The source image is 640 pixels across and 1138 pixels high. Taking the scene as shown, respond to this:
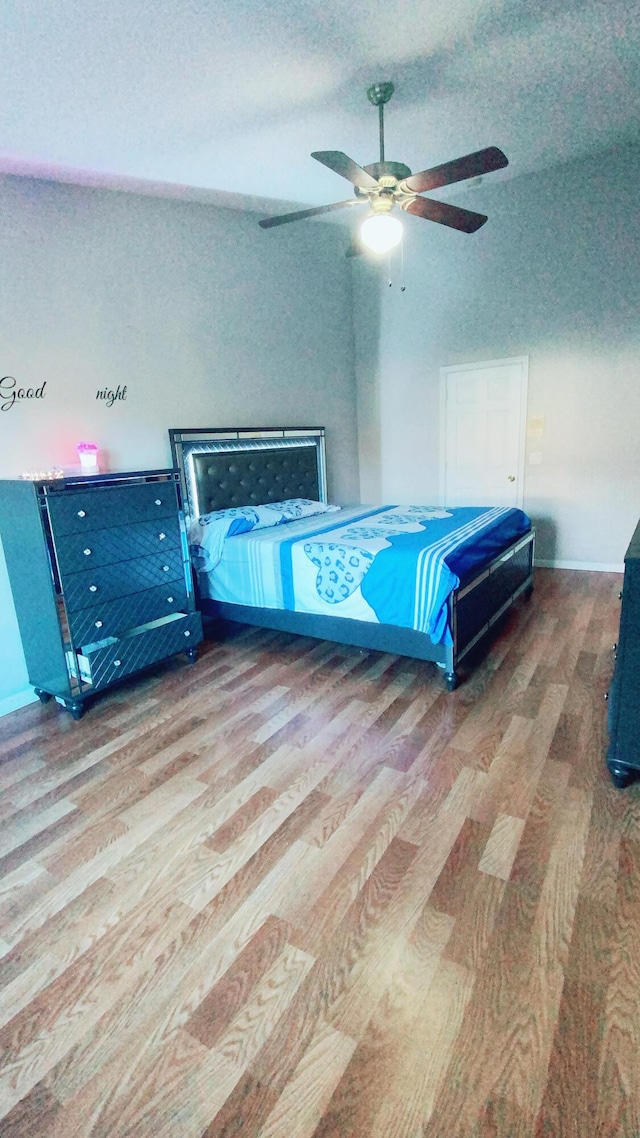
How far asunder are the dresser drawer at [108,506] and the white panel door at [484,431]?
3.17 metres

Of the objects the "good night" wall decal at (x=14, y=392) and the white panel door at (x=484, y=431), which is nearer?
the "good night" wall decal at (x=14, y=392)

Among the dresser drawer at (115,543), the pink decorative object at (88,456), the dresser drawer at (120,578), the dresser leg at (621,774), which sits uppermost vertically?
the pink decorative object at (88,456)

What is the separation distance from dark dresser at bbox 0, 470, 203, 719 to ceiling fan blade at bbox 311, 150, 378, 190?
1703 millimetres

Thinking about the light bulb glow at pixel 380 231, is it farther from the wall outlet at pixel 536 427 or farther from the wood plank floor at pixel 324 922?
the wall outlet at pixel 536 427

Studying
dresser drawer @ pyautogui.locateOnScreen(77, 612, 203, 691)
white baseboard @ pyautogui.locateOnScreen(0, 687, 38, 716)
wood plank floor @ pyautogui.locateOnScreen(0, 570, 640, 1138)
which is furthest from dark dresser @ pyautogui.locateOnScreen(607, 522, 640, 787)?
white baseboard @ pyautogui.locateOnScreen(0, 687, 38, 716)

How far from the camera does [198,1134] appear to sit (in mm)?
1052

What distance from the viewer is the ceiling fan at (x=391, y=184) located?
2.23 meters

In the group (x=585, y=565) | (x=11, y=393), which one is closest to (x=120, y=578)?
(x=11, y=393)

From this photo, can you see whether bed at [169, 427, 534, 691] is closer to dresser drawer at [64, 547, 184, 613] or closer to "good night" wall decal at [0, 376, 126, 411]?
dresser drawer at [64, 547, 184, 613]

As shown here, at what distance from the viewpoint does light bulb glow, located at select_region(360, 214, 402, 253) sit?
2.62 m

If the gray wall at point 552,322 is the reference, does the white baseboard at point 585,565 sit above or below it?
below

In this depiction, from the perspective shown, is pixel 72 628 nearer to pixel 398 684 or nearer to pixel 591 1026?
pixel 398 684

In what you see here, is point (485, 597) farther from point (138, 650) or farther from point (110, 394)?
point (110, 394)

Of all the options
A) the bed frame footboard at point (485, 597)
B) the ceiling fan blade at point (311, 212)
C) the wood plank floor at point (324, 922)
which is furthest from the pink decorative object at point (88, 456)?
the bed frame footboard at point (485, 597)
